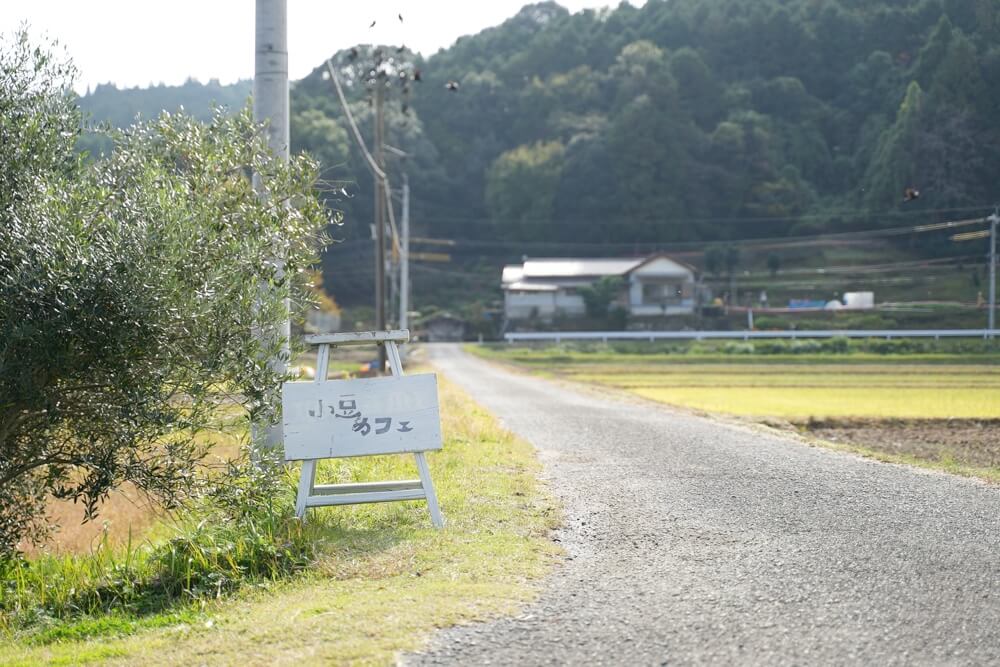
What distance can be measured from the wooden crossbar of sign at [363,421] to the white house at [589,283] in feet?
236

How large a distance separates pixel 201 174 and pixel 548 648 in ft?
23.4

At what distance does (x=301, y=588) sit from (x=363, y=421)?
1706mm


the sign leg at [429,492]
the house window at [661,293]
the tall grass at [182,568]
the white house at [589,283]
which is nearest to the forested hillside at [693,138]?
the white house at [589,283]

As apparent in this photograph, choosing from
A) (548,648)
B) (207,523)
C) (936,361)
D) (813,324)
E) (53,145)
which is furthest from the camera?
(813,324)

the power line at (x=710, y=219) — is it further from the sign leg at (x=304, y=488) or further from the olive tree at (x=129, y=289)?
the sign leg at (x=304, y=488)

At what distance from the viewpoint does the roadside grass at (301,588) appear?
5859mm

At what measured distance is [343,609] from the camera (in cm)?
623

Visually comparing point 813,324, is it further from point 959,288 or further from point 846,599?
point 846,599

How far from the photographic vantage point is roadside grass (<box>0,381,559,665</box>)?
19.2ft

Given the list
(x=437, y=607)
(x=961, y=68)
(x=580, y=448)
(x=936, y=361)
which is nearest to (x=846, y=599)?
(x=437, y=607)

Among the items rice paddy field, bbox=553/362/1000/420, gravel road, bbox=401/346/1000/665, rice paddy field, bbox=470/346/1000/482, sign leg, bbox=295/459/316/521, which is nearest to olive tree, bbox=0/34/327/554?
sign leg, bbox=295/459/316/521

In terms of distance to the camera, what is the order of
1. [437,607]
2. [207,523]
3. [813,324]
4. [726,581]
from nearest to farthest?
1. [437,607]
2. [726,581]
3. [207,523]
4. [813,324]

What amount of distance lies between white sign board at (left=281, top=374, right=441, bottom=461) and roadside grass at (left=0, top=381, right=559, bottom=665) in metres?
0.74

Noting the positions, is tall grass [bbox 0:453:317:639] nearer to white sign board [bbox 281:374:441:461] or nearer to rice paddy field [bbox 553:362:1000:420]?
white sign board [bbox 281:374:441:461]
